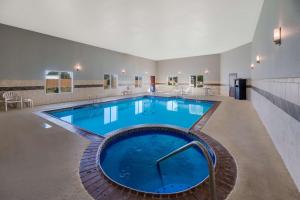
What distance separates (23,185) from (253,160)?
9.72 feet

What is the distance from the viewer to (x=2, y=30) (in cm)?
589

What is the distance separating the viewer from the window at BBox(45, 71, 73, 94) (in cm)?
752

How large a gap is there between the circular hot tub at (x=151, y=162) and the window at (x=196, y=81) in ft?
31.9

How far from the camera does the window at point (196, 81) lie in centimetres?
1277

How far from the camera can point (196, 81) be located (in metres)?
13.0

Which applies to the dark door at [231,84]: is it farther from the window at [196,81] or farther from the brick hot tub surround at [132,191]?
the brick hot tub surround at [132,191]

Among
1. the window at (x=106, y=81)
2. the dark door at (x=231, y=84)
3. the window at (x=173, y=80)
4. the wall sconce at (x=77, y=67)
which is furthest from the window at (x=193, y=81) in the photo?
the wall sconce at (x=77, y=67)

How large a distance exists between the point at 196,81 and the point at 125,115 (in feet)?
28.2

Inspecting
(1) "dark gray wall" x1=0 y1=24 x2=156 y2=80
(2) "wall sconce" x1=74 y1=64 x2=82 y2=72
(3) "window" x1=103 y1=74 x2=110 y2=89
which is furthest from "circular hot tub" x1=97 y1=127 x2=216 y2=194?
(3) "window" x1=103 y1=74 x2=110 y2=89

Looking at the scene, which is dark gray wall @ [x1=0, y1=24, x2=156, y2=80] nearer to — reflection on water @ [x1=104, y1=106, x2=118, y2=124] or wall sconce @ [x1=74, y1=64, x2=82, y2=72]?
wall sconce @ [x1=74, y1=64, x2=82, y2=72]


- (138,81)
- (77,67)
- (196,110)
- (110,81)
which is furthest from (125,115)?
(138,81)

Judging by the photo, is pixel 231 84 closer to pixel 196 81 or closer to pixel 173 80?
pixel 196 81

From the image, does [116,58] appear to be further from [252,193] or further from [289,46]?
[252,193]

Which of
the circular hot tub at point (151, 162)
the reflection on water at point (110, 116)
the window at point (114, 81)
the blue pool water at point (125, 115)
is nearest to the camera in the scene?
the circular hot tub at point (151, 162)
